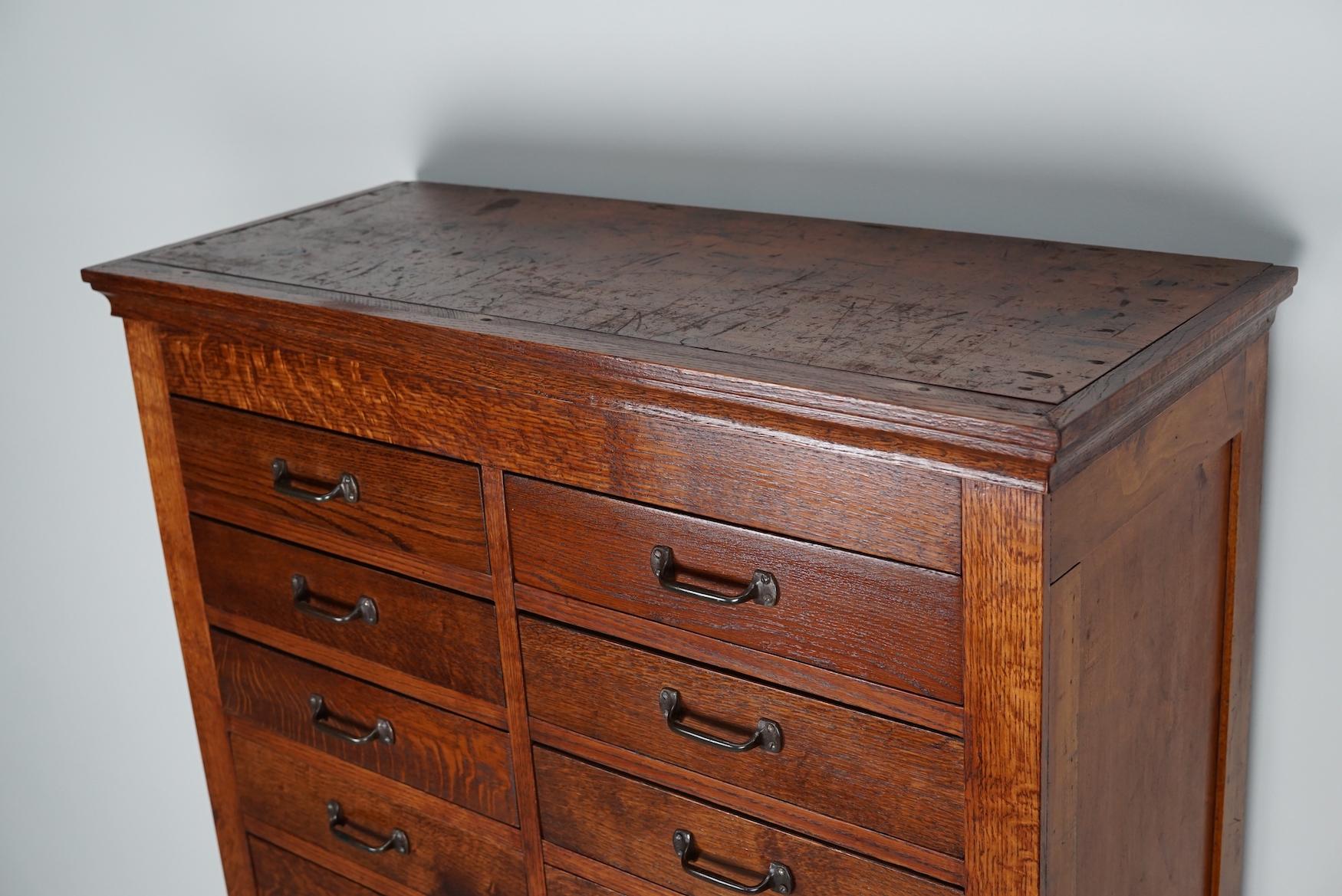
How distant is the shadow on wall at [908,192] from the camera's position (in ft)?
4.37

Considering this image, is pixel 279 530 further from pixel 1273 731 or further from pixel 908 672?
pixel 1273 731

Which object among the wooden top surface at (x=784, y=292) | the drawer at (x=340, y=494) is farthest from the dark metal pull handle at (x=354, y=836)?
the wooden top surface at (x=784, y=292)

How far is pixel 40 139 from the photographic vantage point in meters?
2.42

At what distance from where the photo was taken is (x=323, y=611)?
1508 millimetres

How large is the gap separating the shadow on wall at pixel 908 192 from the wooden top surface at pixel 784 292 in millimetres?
57

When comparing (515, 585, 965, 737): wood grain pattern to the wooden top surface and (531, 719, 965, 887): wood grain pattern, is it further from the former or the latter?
the wooden top surface

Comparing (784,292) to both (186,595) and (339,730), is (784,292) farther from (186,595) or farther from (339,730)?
(186,595)

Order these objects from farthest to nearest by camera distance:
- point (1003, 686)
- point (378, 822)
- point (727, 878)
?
point (378, 822) < point (727, 878) < point (1003, 686)

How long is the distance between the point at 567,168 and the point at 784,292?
62 cm

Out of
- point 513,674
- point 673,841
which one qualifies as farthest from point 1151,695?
point 513,674

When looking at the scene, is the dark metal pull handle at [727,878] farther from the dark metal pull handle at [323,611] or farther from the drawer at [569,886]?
the dark metal pull handle at [323,611]

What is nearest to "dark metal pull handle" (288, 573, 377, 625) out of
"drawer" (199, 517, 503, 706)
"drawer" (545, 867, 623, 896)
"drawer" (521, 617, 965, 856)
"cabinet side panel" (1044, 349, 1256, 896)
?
"drawer" (199, 517, 503, 706)

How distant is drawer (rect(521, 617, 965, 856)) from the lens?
110cm

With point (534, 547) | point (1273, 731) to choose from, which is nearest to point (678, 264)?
point (534, 547)
